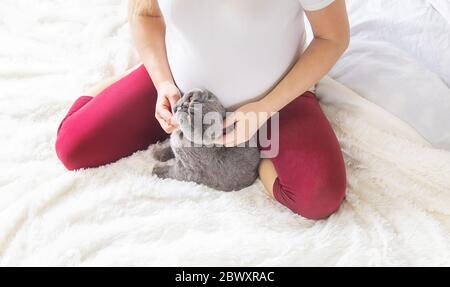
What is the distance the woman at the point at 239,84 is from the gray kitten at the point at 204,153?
Answer: 1.3 inches

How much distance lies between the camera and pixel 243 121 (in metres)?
0.84

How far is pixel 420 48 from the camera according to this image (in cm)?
103

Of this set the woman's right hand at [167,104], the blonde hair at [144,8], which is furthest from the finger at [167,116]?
the blonde hair at [144,8]

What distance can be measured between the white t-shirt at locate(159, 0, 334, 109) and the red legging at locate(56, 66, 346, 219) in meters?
0.12

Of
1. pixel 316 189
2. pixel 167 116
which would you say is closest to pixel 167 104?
pixel 167 116

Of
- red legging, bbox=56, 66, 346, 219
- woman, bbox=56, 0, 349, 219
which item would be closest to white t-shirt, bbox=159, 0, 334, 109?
woman, bbox=56, 0, 349, 219

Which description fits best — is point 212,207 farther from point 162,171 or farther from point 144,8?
point 144,8

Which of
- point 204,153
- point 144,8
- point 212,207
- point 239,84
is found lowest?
point 212,207

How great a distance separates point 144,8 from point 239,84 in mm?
297

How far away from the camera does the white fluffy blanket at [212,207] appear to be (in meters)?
0.80

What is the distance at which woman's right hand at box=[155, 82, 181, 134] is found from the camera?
88cm
